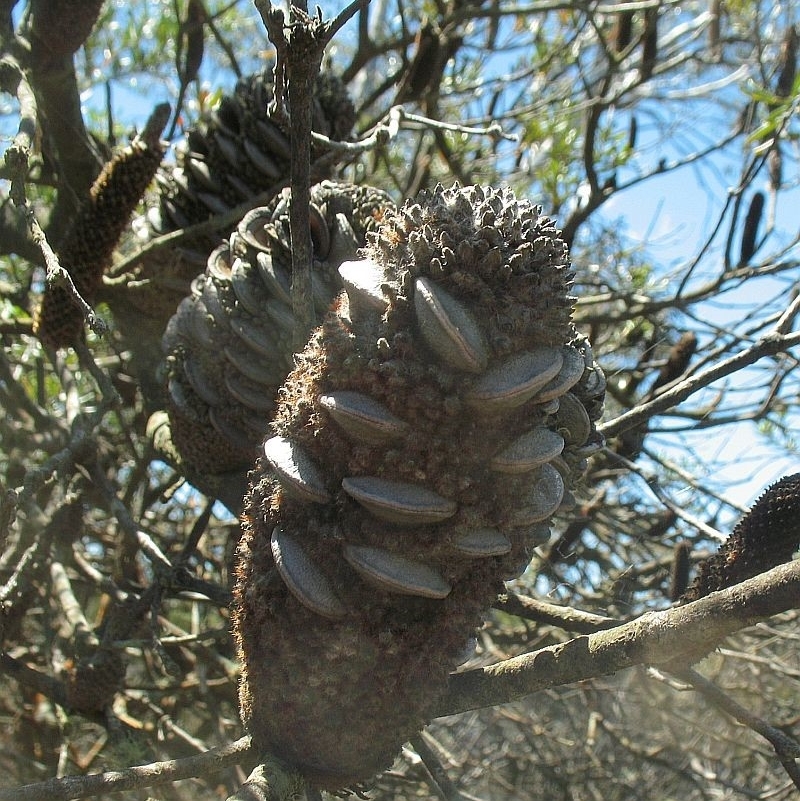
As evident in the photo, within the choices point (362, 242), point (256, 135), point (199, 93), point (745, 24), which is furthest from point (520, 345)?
point (745, 24)

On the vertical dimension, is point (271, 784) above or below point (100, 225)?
below

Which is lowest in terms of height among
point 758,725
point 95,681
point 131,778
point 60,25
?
point 131,778

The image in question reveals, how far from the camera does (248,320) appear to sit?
4.85ft

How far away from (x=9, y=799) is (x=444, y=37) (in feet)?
8.57

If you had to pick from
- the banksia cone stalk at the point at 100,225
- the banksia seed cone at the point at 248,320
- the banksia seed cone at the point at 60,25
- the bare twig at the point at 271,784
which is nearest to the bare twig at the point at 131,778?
the bare twig at the point at 271,784

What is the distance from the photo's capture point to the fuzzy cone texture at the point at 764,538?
114 centimetres

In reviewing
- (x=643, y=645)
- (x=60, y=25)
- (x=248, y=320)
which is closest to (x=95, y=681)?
(x=248, y=320)

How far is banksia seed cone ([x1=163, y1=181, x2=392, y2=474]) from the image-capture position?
1.45 m

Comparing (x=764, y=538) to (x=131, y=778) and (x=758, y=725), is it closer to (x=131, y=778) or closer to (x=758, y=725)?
(x=758, y=725)

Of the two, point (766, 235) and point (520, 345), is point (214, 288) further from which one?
point (766, 235)

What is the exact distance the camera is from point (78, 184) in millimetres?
2348

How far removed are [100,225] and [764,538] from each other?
1.52 m

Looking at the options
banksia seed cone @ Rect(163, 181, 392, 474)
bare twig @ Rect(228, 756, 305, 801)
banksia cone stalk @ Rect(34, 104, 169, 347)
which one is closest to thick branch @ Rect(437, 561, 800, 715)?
bare twig @ Rect(228, 756, 305, 801)

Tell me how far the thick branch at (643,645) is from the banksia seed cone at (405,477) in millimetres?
80
